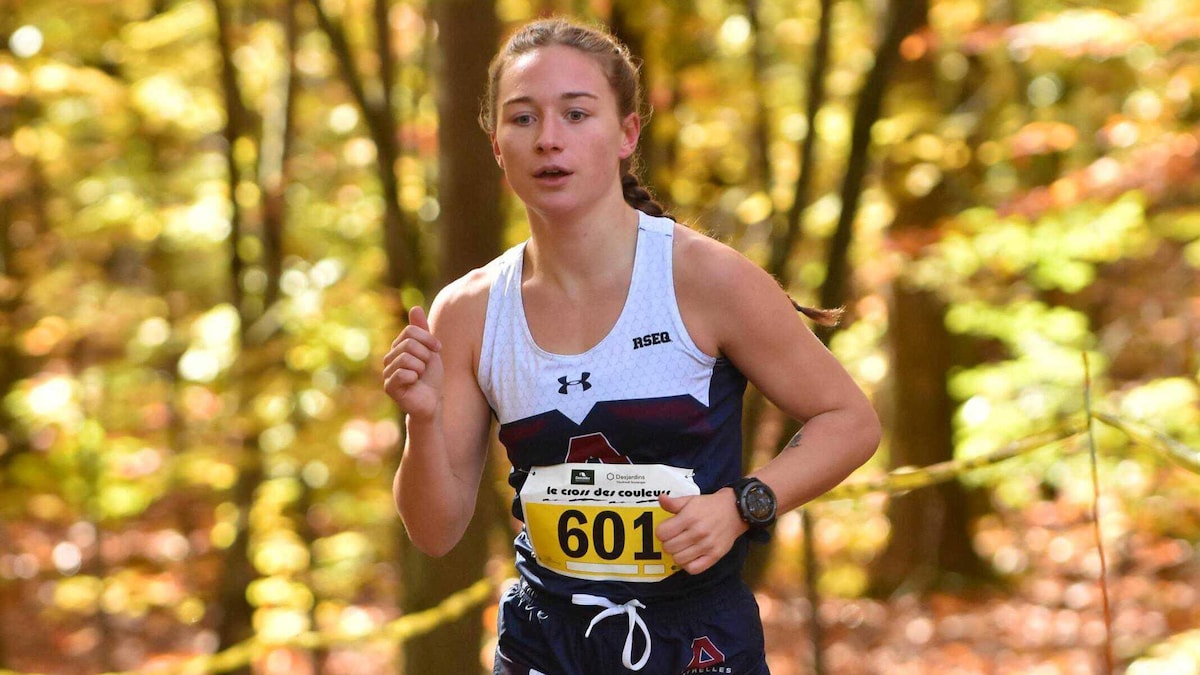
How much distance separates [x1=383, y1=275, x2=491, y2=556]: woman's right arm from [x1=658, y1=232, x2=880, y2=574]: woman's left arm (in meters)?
0.40

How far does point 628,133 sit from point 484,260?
1.97m

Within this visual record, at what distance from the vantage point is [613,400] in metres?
2.03

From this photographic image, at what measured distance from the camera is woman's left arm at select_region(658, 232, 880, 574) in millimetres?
2068

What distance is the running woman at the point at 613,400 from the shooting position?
6.69 ft

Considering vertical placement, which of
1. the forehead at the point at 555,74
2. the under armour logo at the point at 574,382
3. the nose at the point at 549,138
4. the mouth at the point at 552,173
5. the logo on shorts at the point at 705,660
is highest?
the forehead at the point at 555,74

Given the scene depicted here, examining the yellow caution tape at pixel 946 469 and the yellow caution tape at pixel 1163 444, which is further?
the yellow caution tape at pixel 946 469

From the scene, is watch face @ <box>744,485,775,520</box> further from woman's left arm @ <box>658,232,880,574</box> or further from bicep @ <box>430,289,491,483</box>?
bicep @ <box>430,289,491,483</box>

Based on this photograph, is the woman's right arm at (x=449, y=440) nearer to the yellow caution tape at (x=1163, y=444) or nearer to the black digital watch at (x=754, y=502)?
the black digital watch at (x=754, y=502)

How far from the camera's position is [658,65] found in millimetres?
5602

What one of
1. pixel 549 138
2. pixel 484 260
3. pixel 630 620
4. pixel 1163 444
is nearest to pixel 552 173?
pixel 549 138

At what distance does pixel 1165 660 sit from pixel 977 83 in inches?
215

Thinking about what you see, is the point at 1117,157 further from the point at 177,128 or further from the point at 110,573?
the point at 110,573

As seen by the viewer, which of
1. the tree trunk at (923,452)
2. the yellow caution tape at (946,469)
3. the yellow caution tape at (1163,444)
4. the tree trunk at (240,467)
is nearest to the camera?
the yellow caution tape at (1163,444)

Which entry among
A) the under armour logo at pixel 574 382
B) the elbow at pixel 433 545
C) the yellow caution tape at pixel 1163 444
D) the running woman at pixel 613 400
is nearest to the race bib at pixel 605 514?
the running woman at pixel 613 400
